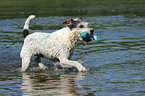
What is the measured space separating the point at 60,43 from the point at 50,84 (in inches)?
62.8

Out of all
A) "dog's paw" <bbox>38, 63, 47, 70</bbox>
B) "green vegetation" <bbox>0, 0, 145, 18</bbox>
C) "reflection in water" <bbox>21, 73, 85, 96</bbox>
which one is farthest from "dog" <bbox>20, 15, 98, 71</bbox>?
"green vegetation" <bbox>0, 0, 145, 18</bbox>

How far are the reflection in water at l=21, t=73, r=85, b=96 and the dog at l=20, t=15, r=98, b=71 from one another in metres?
0.50

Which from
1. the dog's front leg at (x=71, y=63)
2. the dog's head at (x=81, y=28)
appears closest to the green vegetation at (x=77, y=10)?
the dog's front leg at (x=71, y=63)

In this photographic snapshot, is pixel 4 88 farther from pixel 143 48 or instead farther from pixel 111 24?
pixel 111 24

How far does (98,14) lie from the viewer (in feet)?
83.7

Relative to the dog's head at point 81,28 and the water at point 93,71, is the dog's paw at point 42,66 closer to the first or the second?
the water at point 93,71

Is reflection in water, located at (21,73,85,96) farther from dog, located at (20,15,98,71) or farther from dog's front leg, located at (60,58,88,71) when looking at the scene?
dog, located at (20,15,98,71)

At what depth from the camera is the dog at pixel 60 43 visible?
30.0 feet

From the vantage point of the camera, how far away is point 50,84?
879 cm

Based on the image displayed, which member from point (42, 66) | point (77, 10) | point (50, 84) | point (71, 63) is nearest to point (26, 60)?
point (42, 66)

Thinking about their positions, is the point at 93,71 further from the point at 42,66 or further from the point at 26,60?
the point at 26,60

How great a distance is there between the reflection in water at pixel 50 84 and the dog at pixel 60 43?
498 millimetres

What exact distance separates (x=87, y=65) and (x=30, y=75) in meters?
2.12

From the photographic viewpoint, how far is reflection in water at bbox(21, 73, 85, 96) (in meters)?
7.88
